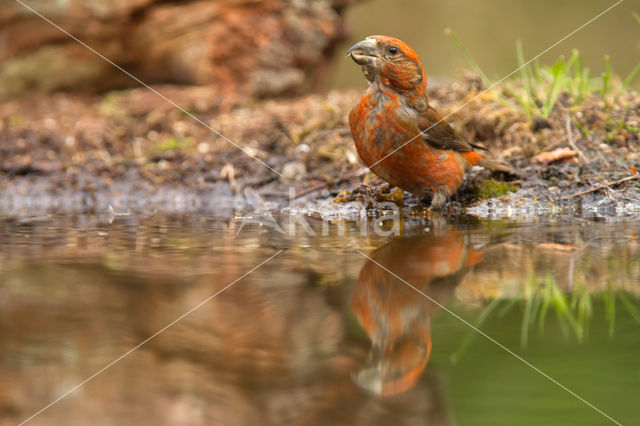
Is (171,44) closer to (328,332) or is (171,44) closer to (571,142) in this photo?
(571,142)

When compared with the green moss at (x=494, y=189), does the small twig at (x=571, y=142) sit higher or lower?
higher

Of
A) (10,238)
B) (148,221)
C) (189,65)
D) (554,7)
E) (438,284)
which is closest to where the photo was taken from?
(438,284)

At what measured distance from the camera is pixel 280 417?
55.6 inches

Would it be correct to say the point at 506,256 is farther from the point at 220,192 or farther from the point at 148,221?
the point at 220,192

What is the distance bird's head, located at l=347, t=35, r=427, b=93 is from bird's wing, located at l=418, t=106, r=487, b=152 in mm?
232

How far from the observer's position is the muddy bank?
486 centimetres

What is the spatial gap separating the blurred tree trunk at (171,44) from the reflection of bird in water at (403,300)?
551 centimetres

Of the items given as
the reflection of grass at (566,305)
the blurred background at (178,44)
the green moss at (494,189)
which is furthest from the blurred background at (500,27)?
the reflection of grass at (566,305)

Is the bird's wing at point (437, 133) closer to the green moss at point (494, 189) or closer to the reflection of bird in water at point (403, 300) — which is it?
the green moss at point (494, 189)

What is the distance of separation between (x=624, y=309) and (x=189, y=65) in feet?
23.5

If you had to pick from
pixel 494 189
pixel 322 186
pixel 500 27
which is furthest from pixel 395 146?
pixel 500 27

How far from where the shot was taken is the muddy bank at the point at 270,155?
4.86 meters

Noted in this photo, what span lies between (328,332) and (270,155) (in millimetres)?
4422

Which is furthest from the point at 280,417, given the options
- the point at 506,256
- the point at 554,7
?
the point at 554,7
